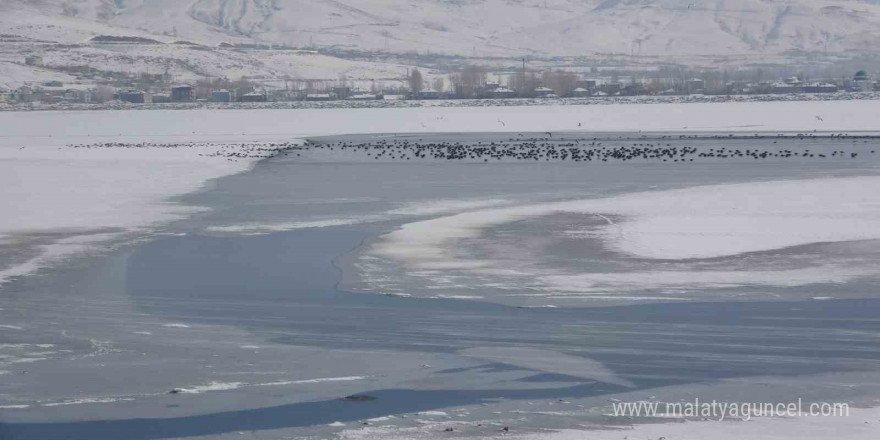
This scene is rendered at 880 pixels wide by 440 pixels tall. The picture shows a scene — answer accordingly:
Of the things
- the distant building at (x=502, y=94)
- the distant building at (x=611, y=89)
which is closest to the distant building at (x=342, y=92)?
the distant building at (x=502, y=94)

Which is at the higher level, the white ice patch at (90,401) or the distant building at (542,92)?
the white ice patch at (90,401)

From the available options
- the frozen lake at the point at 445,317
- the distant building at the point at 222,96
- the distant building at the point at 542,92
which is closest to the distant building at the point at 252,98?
the distant building at the point at 222,96

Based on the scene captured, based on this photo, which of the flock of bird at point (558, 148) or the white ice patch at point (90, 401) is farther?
the flock of bird at point (558, 148)

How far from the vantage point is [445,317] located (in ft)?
45.0

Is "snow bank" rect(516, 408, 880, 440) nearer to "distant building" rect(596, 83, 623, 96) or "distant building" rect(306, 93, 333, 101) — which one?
"distant building" rect(306, 93, 333, 101)

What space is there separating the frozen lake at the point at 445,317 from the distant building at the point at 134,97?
172424 mm

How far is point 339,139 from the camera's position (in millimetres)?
64125

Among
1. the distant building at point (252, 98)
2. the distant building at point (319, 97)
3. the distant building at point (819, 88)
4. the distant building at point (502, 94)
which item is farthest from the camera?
the distant building at point (252, 98)

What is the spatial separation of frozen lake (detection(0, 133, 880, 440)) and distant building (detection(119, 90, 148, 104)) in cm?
17242

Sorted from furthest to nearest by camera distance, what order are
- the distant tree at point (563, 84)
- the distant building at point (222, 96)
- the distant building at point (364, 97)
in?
the distant building at point (222, 96), the distant tree at point (563, 84), the distant building at point (364, 97)

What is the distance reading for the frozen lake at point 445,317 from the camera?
10008 mm

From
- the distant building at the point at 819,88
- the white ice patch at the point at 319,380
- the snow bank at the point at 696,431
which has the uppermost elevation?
the snow bank at the point at 696,431

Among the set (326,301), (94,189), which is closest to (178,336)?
(326,301)

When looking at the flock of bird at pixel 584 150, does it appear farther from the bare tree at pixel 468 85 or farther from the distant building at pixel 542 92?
the distant building at pixel 542 92
